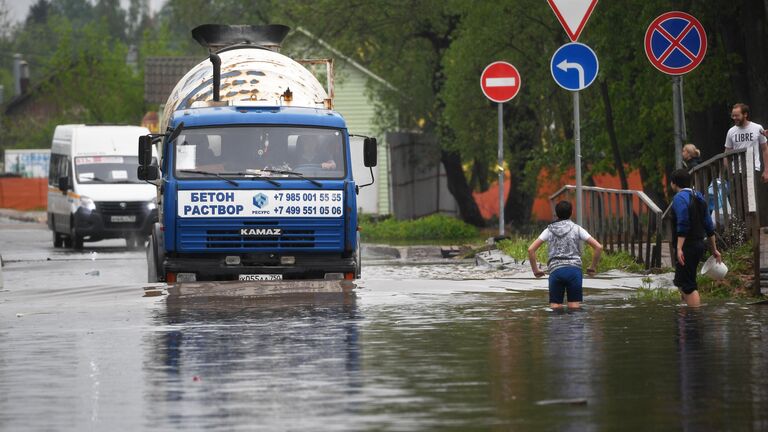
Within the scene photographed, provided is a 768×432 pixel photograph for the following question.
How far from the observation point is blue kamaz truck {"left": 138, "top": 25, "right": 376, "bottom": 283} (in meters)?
18.4

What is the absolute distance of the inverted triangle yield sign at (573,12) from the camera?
18.3 m

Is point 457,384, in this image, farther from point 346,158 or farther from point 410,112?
point 410,112

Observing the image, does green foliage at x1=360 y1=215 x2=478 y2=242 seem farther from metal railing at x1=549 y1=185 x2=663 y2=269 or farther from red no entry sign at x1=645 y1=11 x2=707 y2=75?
red no entry sign at x1=645 y1=11 x2=707 y2=75

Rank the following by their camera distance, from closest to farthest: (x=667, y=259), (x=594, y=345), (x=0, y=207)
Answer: (x=594, y=345) → (x=667, y=259) → (x=0, y=207)

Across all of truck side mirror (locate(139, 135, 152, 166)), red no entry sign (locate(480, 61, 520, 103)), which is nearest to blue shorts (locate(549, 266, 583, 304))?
truck side mirror (locate(139, 135, 152, 166))

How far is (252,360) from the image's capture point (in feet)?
37.2

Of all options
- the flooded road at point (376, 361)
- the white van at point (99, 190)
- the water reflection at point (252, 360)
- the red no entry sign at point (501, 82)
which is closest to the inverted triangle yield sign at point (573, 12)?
the flooded road at point (376, 361)

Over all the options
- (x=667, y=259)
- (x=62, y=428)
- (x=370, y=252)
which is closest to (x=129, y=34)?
(x=370, y=252)

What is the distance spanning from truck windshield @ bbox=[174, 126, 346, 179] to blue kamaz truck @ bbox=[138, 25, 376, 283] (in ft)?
0.04

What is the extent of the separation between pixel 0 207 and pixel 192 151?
59.1m

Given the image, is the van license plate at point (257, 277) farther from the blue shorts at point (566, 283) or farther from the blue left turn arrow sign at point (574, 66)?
the blue shorts at point (566, 283)

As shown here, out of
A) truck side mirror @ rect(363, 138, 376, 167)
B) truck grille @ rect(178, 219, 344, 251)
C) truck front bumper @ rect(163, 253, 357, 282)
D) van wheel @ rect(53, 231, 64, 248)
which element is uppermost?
truck side mirror @ rect(363, 138, 376, 167)

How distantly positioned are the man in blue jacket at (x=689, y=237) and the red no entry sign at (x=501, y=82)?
11.2 m

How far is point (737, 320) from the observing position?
44.5ft
